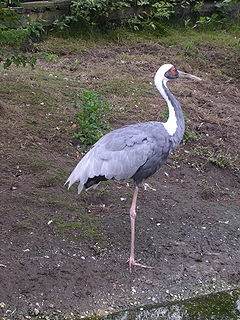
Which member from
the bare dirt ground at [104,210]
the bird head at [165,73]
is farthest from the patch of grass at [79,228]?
the bird head at [165,73]

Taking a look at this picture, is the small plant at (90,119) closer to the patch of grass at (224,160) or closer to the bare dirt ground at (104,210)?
the bare dirt ground at (104,210)

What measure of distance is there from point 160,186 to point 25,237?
6.06 feet

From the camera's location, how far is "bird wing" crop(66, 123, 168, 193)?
4.30 metres

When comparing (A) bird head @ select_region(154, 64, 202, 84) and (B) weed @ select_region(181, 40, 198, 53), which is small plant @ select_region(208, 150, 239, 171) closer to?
(A) bird head @ select_region(154, 64, 202, 84)

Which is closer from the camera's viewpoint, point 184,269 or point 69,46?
point 184,269

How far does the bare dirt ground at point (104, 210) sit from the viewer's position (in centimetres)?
394

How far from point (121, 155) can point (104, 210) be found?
84 centimetres

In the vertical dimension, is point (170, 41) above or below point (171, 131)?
below

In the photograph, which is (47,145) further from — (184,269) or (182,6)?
(182,6)

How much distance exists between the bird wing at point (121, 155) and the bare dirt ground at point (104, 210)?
2.07ft

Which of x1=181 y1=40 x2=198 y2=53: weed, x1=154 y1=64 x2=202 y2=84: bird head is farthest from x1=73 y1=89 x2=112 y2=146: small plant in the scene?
x1=181 y1=40 x2=198 y2=53: weed

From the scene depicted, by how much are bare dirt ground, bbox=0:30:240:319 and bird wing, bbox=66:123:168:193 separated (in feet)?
2.07

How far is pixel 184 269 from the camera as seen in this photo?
4.29m

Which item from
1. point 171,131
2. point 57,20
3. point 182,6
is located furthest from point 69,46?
point 171,131
